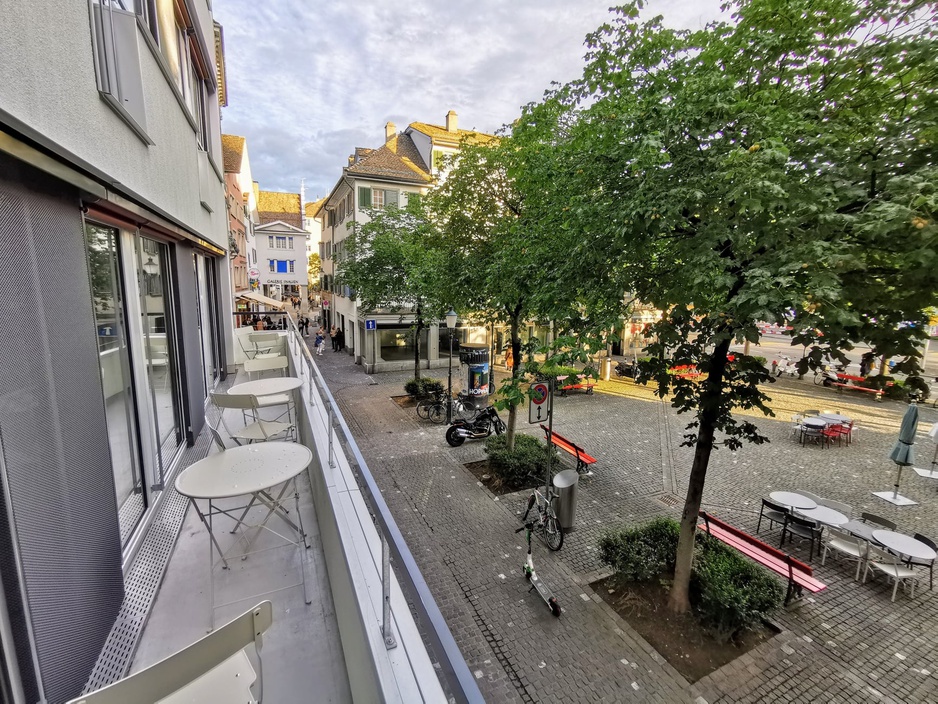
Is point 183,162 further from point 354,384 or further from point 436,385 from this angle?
point 354,384

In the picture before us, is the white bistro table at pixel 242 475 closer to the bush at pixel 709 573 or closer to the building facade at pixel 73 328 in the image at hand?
the building facade at pixel 73 328

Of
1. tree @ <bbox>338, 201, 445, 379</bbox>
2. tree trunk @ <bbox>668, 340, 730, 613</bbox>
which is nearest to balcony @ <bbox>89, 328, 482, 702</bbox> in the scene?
tree trunk @ <bbox>668, 340, 730, 613</bbox>

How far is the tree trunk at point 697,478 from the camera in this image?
5301mm

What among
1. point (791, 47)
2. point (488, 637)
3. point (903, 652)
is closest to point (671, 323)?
point (791, 47)

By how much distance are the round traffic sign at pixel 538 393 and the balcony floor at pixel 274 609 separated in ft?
14.6

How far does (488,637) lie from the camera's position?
5.64 meters

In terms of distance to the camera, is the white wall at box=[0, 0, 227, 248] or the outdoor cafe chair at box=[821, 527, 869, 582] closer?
the white wall at box=[0, 0, 227, 248]

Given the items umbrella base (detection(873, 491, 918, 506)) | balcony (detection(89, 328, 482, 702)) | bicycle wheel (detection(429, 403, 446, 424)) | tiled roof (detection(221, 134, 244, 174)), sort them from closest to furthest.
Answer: balcony (detection(89, 328, 482, 702)), umbrella base (detection(873, 491, 918, 506)), bicycle wheel (detection(429, 403, 446, 424)), tiled roof (detection(221, 134, 244, 174))

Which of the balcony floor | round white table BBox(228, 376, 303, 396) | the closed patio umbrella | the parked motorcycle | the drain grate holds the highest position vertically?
round white table BBox(228, 376, 303, 396)

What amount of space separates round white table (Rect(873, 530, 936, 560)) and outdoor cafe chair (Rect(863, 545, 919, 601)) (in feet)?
0.56

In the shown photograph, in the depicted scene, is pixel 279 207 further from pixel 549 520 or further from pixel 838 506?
pixel 838 506

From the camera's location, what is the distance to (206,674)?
1.75 meters

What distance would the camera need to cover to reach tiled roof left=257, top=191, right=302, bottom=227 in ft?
204

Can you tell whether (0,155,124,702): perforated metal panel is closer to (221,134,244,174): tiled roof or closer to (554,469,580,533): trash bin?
(554,469,580,533): trash bin
